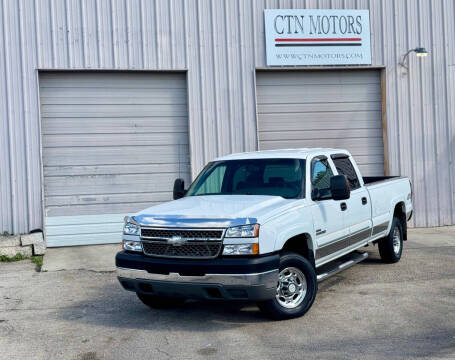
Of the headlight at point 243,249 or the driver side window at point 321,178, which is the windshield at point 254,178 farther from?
the headlight at point 243,249

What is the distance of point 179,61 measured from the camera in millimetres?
13086

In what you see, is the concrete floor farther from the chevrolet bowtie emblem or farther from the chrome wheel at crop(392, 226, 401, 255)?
the chevrolet bowtie emblem

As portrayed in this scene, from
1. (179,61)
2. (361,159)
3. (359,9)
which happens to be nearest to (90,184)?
(179,61)

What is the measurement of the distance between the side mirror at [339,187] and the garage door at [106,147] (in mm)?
6587

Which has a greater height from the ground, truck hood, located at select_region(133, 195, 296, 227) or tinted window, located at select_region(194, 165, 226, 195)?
tinted window, located at select_region(194, 165, 226, 195)

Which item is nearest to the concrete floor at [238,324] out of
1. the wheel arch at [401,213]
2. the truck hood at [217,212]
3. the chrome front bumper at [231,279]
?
the chrome front bumper at [231,279]

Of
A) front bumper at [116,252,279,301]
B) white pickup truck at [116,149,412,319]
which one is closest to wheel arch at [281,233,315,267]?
white pickup truck at [116,149,412,319]

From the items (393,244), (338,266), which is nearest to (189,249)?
(338,266)

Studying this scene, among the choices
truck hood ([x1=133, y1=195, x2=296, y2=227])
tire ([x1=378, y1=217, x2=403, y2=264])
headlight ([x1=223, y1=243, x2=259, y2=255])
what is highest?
truck hood ([x1=133, y1=195, x2=296, y2=227])

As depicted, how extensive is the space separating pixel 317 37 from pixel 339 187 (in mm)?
7388

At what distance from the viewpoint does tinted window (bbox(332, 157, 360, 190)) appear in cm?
818

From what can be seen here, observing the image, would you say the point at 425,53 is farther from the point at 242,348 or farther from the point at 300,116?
the point at 242,348

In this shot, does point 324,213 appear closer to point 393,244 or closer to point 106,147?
point 393,244

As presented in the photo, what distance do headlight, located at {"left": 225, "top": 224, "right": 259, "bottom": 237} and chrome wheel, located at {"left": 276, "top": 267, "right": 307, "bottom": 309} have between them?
2.13 feet
